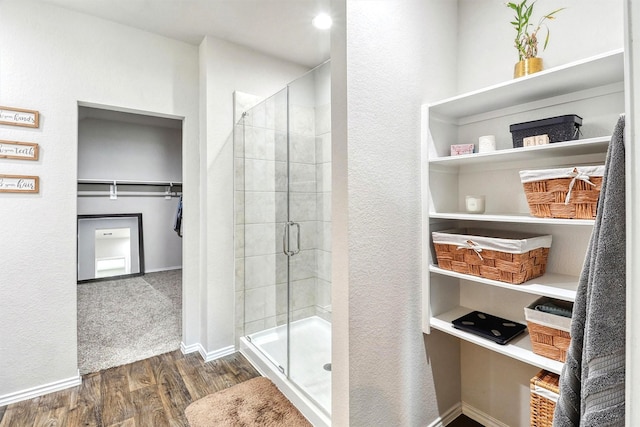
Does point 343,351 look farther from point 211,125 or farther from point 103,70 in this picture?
point 103,70

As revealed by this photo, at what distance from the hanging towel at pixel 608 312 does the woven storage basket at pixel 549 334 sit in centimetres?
69

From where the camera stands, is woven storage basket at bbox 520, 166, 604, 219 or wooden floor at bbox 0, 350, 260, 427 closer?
woven storage basket at bbox 520, 166, 604, 219

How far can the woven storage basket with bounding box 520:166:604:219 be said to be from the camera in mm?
1104

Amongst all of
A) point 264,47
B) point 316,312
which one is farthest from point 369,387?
point 264,47

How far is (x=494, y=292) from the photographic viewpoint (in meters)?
1.67

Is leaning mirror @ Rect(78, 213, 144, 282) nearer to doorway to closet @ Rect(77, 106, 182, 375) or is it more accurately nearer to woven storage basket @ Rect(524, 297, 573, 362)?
doorway to closet @ Rect(77, 106, 182, 375)

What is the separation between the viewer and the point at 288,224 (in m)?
2.34

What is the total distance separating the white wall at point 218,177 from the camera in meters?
2.52

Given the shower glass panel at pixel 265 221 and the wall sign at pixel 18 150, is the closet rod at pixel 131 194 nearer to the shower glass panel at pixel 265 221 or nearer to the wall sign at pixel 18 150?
the wall sign at pixel 18 150

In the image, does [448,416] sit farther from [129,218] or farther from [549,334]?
[129,218]

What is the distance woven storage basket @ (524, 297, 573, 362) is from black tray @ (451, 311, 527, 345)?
Answer: 13cm

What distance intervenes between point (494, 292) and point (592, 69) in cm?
108

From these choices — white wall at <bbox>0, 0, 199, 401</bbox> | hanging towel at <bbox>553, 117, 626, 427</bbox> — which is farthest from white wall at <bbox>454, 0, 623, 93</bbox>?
white wall at <bbox>0, 0, 199, 401</bbox>

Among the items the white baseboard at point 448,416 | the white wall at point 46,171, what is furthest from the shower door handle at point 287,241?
the white wall at point 46,171
